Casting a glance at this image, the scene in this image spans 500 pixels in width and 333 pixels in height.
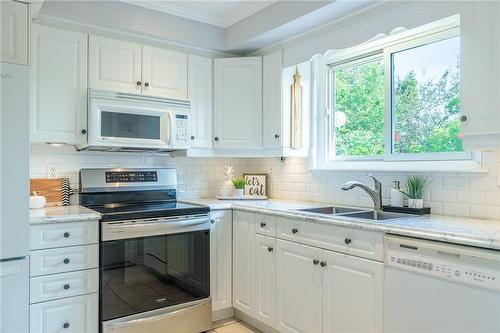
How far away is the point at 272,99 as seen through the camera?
124 inches

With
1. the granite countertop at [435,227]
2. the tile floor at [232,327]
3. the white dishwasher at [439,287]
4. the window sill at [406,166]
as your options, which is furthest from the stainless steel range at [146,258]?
the white dishwasher at [439,287]

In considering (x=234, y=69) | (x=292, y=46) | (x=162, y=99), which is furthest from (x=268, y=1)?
(x=162, y=99)

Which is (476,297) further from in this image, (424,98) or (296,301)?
(424,98)

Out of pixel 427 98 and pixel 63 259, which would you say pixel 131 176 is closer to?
pixel 63 259

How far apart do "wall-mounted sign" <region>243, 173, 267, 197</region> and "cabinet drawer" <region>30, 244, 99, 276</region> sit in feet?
5.20

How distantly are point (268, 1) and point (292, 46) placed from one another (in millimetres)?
396

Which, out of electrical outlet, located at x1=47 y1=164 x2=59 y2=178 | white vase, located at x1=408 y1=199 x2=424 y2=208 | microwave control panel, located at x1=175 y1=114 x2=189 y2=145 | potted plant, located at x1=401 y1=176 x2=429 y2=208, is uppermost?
microwave control panel, located at x1=175 y1=114 x2=189 y2=145

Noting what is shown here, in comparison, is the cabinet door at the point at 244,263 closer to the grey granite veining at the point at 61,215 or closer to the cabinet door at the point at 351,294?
the cabinet door at the point at 351,294

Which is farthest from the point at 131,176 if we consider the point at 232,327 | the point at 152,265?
the point at 232,327

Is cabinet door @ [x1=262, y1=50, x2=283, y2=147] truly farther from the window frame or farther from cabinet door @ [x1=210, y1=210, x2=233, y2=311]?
cabinet door @ [x1=210, y1=210, x2=233, y2=311]

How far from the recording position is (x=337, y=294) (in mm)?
2119

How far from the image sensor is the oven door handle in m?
2.36

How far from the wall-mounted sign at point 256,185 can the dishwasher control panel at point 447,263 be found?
1.76 m

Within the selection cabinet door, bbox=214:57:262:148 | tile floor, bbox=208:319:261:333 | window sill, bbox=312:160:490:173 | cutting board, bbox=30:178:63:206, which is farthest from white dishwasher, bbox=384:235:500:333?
cutting board, bbox=30:178:63:206
